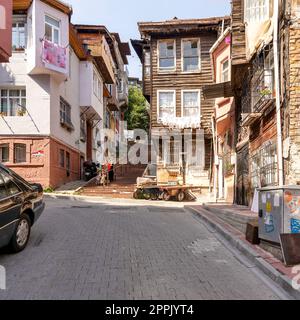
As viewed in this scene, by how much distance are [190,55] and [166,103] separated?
11.2 feet

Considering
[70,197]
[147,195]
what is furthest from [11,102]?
[147,195]

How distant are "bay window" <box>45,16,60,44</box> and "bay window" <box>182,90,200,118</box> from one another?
8.91 metres

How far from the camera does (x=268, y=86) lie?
12359mm

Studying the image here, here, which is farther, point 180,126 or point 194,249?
point 180,126

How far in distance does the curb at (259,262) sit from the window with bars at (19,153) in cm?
1283

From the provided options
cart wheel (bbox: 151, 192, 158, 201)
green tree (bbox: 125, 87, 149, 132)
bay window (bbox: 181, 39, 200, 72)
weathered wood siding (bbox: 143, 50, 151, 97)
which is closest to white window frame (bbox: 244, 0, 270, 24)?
cart wheel (bbox: 151, 192, 158, 201)

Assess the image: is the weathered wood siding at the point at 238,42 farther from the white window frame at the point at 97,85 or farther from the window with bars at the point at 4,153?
the white window frame at the point at 97,85

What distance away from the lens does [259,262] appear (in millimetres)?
6871

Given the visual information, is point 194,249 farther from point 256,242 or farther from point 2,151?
point 2,151

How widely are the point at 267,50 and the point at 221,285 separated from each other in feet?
28.2

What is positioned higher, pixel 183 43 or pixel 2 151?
Answer: pixel 183 43

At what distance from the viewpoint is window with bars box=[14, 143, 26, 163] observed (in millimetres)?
21047

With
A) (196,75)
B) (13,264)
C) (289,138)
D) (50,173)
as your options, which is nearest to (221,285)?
(13,264)

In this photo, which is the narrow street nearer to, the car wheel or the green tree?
the car wheel
